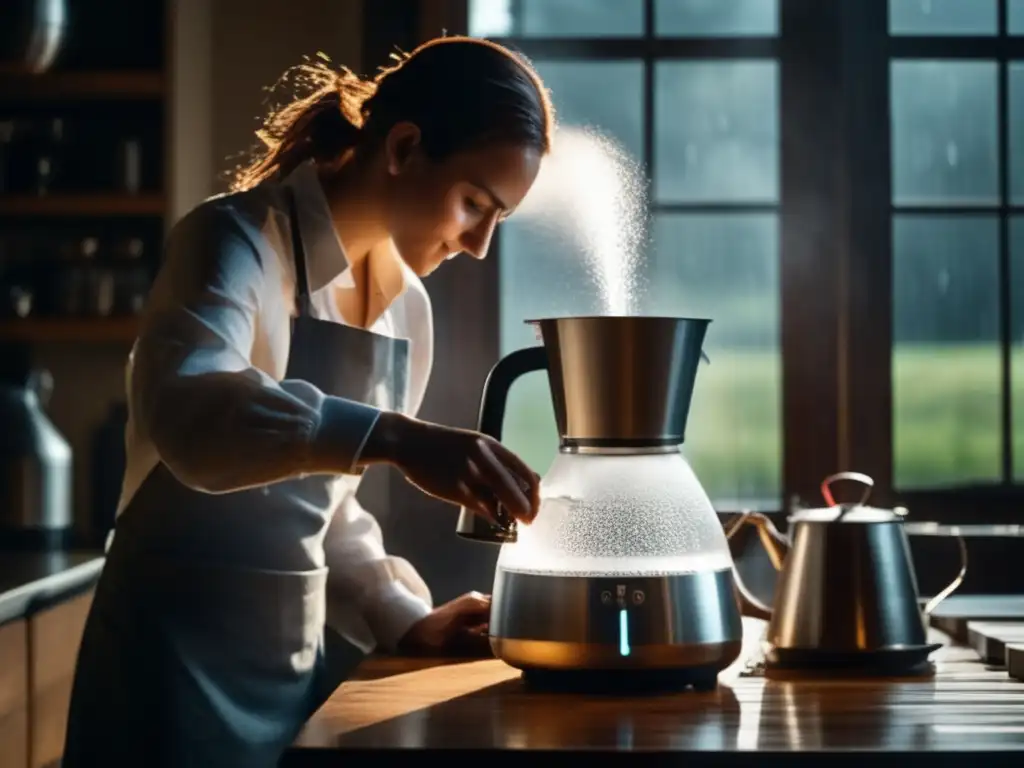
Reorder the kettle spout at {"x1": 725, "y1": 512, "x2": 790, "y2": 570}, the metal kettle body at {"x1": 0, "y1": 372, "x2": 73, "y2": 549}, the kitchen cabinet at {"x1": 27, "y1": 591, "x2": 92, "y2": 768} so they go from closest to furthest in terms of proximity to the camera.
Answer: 1. the kettle spout at {"x1": 725, "y1": 512, "x2": 790, "y2": 570}
2. the kitchen cabinet at {"x1": 27, "y1": 591, "x2": 92, "y2": 768}
3. the metal kettle body at {"x1": 0, "y1": 372, "x2": 73, "y2": 549}

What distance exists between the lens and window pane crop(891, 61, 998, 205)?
2.76m

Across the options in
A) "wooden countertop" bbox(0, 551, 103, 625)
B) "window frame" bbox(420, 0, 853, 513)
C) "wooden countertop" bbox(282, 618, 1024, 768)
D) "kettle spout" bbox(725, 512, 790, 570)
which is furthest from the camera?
"window frame" bbox(420, 0, 853, 513)

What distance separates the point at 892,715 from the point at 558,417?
13.6 inches

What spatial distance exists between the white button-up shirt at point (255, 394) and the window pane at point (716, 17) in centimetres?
134

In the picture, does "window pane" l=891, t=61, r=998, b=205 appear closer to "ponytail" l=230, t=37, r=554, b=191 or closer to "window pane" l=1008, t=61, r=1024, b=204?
"window pane" l=1008, t=61, r=1024, b=204

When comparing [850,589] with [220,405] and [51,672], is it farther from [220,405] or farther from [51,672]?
[51,672]

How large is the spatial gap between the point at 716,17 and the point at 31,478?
4.98ft

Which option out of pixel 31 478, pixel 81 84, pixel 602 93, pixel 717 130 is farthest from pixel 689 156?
pixel 31 478

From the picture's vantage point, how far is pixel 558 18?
2.76 m

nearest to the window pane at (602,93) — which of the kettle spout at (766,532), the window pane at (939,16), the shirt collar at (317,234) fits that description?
the window pane at (939,16)

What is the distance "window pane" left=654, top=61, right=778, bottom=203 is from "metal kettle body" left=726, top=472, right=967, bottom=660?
1597mm

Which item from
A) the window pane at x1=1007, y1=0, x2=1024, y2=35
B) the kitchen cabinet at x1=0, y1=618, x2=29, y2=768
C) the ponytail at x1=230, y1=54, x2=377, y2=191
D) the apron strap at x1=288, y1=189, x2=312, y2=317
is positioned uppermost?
the window pane at x1=1007, y1=0, x2=1024, y2=35

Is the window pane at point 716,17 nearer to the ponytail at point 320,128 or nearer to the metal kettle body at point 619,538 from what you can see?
the ponytail at point 320,128

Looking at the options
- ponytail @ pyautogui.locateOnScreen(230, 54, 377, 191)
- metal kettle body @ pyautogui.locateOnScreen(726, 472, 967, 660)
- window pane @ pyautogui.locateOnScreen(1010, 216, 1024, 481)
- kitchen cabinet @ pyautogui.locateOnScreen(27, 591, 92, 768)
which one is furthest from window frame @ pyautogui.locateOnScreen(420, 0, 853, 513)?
metal kettle body @ pyautogui.locateOnScreen(726, 472, 967, 660)
